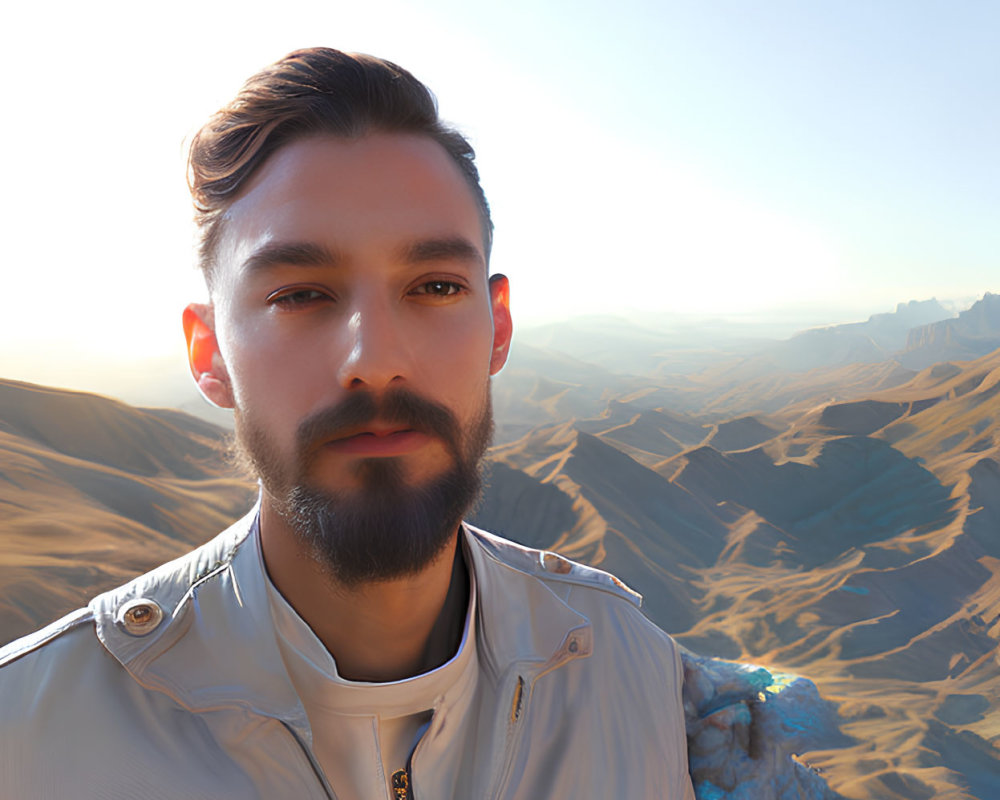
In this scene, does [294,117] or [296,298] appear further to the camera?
[294,117]

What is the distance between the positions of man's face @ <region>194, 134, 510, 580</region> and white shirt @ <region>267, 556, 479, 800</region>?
0.35m

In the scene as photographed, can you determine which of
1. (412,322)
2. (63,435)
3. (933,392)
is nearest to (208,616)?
(412,322)

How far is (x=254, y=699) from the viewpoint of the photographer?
1.34 metres

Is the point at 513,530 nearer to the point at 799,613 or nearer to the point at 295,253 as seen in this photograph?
the point at 799,613

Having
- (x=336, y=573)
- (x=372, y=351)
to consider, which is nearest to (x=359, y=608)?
Result: (x=336, y=573)

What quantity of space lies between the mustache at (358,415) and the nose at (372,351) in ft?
0.09

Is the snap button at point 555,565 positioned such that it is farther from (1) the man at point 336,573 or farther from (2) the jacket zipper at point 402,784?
(2) the jacket zipper at point 402,784

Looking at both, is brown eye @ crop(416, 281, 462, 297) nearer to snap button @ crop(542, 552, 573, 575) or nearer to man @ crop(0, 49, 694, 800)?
man @ crop(0, 49, 694, 800)

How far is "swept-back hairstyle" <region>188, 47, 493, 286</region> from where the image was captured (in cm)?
153

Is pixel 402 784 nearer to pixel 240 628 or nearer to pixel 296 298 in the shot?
pixel 240 628

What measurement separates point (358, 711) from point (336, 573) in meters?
0.32

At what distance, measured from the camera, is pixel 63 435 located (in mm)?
13055

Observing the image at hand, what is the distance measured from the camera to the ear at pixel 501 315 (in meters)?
1.97

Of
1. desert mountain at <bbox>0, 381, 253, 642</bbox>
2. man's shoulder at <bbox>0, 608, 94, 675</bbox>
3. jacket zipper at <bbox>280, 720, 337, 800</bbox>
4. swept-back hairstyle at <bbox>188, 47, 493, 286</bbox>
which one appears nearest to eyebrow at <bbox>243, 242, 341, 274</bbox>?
swept-back hairstyle at <bbox>188, 47, 493, 286</bbox>
